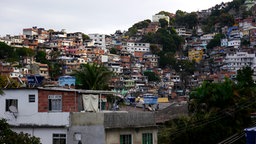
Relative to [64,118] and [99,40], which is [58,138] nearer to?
[64,118]

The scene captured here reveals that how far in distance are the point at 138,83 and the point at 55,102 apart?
4460 inches

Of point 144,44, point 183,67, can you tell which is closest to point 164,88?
point 183,67

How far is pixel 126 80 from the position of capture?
132500mm

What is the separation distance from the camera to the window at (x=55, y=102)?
19.6 meters

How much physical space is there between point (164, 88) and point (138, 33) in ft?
185

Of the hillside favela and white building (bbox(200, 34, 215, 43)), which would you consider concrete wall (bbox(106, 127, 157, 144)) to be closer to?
the hillside favela

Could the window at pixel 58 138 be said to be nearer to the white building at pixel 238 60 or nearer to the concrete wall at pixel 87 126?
the concrete wall at pixel 87 126

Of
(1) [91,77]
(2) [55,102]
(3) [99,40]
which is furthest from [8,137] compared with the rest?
(3) [99,40]

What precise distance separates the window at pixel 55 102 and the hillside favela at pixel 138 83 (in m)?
0.05

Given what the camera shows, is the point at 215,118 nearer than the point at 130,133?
No

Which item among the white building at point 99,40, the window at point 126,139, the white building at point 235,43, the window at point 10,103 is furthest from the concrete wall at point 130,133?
the white building at point 235,43

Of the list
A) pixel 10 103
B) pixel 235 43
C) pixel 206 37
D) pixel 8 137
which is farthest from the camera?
pixel 206 37

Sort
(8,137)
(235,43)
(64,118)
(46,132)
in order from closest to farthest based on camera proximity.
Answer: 1. (8,137)
2. (64,118)
3. (46,132)
4. (235,43)

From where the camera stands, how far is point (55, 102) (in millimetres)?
19703
